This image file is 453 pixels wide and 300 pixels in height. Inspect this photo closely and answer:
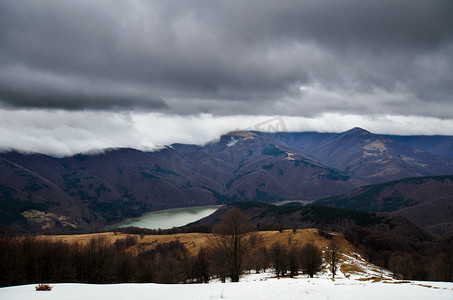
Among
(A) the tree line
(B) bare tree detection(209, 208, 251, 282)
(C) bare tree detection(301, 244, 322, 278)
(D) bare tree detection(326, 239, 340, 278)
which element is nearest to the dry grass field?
(D) bare tree detection(326, 239, 340, 278)

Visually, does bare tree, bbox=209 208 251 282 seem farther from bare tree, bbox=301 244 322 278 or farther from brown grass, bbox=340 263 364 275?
brown grass, bbox=340 263 364 275

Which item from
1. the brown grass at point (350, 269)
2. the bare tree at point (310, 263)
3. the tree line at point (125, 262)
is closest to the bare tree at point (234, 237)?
the tree line at point (125, 262)

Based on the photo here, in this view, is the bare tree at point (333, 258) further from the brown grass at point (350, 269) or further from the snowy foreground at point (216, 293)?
the snowy foreground at point (216, 293)

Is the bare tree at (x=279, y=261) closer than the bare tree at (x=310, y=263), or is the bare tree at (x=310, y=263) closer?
the bare tree at (x=310, y=263)

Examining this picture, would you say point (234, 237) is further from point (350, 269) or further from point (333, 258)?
point (350, 269)

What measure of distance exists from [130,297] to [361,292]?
13.5 meters

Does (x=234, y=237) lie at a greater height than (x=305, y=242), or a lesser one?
greater

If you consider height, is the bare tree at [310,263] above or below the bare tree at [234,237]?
below

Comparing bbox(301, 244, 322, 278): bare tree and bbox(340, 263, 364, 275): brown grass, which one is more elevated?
bbox(301, 244, 322, 278): bare tree

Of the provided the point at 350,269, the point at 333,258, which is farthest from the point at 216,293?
the point at 350,269

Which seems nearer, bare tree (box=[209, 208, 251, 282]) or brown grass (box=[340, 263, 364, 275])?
bare tree (box=[209, 208, 251, 282])

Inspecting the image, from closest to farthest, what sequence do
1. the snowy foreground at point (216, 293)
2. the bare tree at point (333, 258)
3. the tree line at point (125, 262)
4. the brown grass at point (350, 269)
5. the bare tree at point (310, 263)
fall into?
the snowy foreground at point (216, 293) → the tree line at point (125, 262) → the bare tree at point (310, 263) → the bare tree at point (333, 258) → the brown grass at point (350, 269)

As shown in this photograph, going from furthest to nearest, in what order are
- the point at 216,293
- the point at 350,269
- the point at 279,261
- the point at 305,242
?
the point at 305,242 → the point at 350,269 → the point at 279,261 → the point at 216,293

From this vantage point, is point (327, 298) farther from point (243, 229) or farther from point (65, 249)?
point (65, 249)
